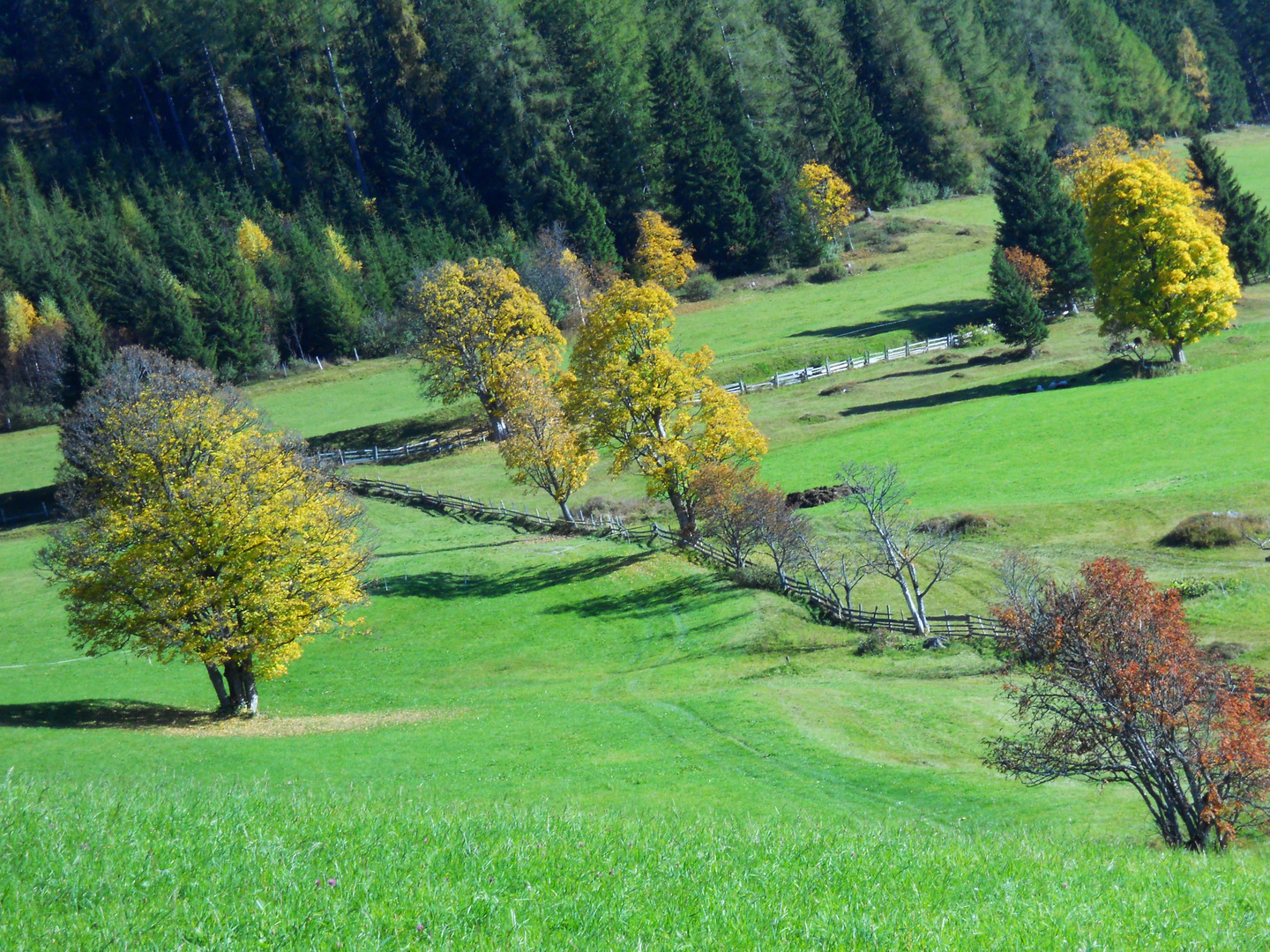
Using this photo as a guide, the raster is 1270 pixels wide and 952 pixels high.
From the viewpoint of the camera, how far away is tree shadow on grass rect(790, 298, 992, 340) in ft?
312

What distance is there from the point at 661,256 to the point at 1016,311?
48633 millimetres

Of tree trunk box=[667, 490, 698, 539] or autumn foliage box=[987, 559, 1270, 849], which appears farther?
tree trunk box=[667, 490, 698, 539]

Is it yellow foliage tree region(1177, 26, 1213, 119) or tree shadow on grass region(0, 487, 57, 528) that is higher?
yellow foliage tree region(1177, 26, 1213, 119)

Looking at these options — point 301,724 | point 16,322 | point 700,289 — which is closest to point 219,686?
point 301,724

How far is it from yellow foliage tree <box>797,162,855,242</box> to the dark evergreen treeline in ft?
9.53

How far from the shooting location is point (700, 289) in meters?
120

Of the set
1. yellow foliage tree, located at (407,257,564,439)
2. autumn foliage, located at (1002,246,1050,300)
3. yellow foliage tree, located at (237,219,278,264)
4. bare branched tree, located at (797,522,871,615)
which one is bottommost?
bare branched tree, located at (797,522,871,615)

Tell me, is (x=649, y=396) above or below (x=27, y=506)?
below

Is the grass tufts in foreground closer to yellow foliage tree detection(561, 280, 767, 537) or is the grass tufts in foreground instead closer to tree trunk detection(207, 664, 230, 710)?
tree trunk detection(207, 664, 230, 710)

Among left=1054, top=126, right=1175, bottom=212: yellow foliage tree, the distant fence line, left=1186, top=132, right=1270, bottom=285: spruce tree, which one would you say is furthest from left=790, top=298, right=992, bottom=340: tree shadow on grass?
the distant fence line

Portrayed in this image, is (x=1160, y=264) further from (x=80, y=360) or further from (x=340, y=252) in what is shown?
(x=340, y=252)

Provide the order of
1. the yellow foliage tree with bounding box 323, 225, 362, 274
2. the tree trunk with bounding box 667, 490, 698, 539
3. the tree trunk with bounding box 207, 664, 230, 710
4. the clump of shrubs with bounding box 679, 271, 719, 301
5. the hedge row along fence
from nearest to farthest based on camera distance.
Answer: the tree trunk with bounding box 207, 664, 230, 710, the tree trunk with bounding box 667, 490, 698, 539, the hedge row along fence, the clump of shrubs with bounding box 679, 271, 719, 301, the yellow foliage tree with bounding box 323, 225, 362, 274

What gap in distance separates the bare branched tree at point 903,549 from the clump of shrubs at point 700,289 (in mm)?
71302

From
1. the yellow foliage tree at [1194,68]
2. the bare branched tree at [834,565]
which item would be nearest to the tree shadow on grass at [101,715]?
the bare branched tree at [834,565]
